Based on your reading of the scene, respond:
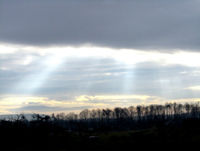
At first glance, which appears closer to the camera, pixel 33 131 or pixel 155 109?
pixel 33 131

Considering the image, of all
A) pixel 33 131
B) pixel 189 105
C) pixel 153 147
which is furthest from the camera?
pixel 189 105

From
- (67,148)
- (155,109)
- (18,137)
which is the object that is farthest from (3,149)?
(155,109)

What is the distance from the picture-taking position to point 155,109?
182750mm

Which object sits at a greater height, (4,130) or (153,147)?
(4,130)

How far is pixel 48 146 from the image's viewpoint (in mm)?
39094

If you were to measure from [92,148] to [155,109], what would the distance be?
14779cm

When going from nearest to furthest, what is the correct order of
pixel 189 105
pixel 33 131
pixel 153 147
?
pixel 153 147 < pixel 33 131 < pixel 189 105

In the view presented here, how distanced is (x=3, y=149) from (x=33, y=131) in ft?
30.2

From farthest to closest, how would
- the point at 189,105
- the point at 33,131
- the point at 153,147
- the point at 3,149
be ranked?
the point at 189,105, the point at 33,131, the point at 153,147, the point at 3,149

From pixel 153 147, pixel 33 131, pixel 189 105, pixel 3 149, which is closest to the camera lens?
pixel 3 149

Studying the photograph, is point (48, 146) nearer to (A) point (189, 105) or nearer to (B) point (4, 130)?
(B) point (4, 130)

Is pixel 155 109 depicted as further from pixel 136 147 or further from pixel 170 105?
pixel 136 147

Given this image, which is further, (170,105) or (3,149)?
(170,105)

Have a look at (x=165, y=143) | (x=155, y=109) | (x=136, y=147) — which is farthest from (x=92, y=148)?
(x=155, y=109)
